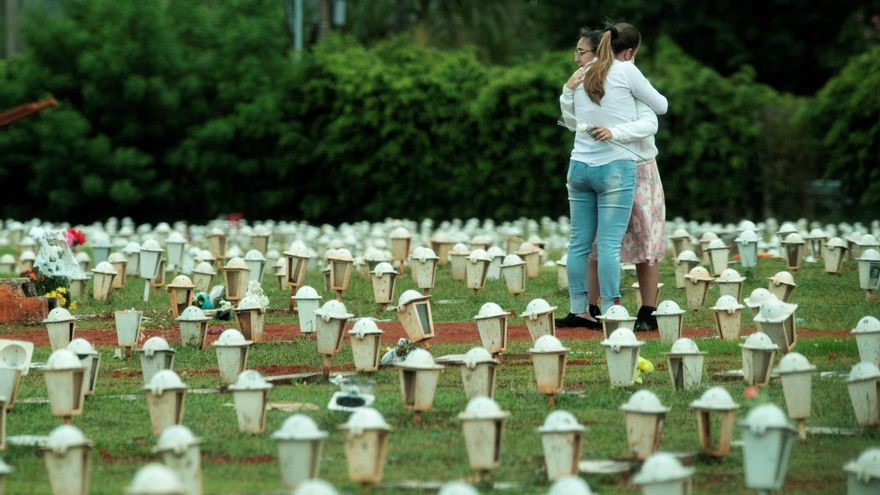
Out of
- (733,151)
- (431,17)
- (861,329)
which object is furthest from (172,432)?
(431,17)

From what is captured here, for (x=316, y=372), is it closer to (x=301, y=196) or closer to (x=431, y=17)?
(x=301, y=196)

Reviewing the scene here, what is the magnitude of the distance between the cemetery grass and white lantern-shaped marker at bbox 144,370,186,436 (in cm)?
14

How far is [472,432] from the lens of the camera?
5707 mm

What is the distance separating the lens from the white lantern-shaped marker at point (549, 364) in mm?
7062

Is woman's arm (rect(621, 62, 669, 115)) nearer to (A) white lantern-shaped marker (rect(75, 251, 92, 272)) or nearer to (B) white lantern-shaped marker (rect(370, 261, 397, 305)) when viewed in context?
(B) white lantern-shaped marker (rect(370, 261, 397, 305))

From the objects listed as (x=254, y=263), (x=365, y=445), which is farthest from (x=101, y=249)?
(x=365, y=445)

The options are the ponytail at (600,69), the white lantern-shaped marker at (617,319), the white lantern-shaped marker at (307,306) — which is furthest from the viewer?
the ponytail at (600,69)

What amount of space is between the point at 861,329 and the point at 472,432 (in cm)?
255

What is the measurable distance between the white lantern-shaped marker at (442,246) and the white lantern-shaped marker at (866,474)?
30.3 ft

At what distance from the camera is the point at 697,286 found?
35.0ft

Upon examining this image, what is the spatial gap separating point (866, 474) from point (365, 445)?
1.81 metres

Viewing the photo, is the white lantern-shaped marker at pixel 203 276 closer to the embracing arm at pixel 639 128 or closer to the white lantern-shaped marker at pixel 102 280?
the white lantern-shaped marker at pixel 102 280

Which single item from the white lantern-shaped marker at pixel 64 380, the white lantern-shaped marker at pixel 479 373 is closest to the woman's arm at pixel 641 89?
the white lantern-shaped marker at pixel 479 373

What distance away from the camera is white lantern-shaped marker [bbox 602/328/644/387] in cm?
747
